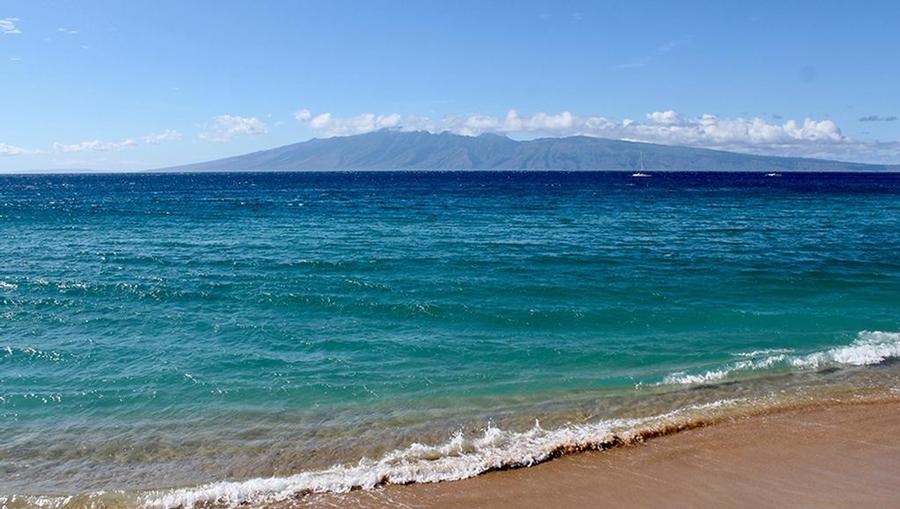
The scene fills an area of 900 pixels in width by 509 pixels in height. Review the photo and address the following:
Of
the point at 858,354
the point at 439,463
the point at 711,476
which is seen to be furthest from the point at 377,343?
the point at 858,354

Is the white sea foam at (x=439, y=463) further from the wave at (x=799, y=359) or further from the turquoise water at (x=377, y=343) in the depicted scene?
the wave at (x=799, y=359)

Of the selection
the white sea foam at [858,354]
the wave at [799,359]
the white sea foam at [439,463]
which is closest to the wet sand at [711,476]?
the white sea foam at [439,463]

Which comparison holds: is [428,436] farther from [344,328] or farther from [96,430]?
[344,328]

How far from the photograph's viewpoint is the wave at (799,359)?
1484 cm

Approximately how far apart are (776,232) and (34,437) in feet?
148

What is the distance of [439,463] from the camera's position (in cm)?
1039

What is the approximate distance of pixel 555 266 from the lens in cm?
2931

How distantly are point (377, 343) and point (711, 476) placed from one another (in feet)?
34.1

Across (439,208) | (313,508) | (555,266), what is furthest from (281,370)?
(439,208)

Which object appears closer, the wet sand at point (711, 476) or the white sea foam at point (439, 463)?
the wet sand at point (711, 476)

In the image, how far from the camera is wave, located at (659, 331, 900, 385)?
584 inches

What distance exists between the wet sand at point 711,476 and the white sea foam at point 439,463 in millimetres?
247

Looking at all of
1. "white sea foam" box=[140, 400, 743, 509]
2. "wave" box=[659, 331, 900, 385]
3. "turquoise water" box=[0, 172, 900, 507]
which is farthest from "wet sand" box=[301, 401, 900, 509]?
"wave" box=[659, 331, 900, 385]

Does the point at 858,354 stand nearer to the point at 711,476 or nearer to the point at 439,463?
the point at 711,476
